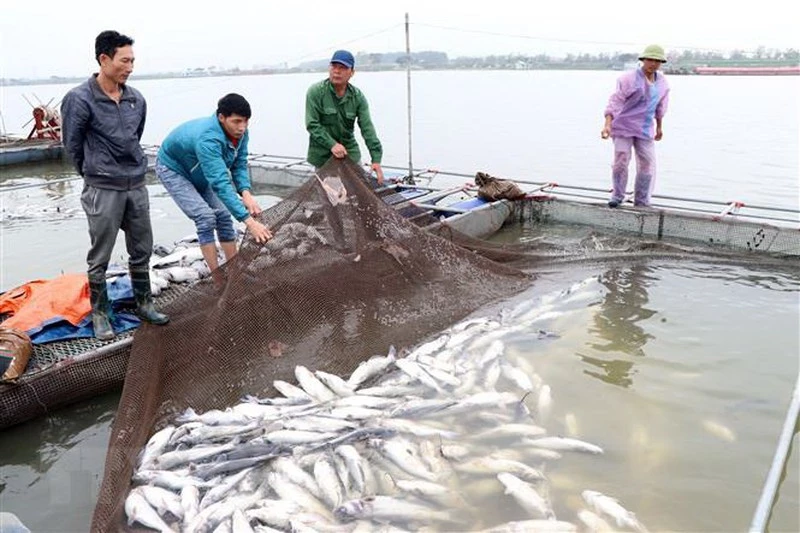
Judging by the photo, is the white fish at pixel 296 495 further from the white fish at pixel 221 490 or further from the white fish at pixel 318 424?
the white fish at pixel 318 424

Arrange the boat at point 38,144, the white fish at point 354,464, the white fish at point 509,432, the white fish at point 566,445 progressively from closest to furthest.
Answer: the white fish at point 354,464 → the white fish at point 566,445 → the white fish at point 509,432 → the boat at point 38,144

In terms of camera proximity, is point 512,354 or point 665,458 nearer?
point 665,458

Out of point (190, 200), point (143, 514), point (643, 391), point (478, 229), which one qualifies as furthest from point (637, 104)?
point (143, 514)

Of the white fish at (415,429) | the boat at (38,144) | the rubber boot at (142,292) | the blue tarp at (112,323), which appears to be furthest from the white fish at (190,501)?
the boat at (38,144)

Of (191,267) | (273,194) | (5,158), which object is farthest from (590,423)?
(5,158)

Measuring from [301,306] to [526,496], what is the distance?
2.60 meters

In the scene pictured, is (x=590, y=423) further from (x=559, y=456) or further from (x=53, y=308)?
(x=53, y=308)

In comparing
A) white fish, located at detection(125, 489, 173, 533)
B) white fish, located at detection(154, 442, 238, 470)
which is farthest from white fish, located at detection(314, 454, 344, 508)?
white fish, located at detection(125, 489, 173, 533)

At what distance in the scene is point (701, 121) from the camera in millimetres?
27719

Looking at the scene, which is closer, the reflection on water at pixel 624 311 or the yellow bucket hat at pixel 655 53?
the reflection on water at pixel 624 311

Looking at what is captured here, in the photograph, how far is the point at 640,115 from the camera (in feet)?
28.4

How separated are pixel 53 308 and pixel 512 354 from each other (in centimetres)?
405

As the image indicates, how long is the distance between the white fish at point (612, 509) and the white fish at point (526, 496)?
27 centimetres

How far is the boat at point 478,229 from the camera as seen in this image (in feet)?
16.1
